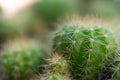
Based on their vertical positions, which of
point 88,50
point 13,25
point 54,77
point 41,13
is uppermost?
point 41,13

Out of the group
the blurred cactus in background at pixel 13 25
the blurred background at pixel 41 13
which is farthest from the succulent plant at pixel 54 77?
the blurred cactus in background at pixel 13 25

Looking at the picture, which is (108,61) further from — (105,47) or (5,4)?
(5,4)

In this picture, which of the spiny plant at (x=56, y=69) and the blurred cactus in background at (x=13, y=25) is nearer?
the spiny plant at (x=56, y=69)

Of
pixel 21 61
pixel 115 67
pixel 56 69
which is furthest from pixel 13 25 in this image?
pixel 115 67

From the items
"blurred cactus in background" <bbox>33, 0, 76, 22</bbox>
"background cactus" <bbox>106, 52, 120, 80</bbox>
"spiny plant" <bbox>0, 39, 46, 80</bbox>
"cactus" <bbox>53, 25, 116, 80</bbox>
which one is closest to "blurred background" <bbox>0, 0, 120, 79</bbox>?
"blurred cactus in background" <bbox>33, 0, 76, 22</bbox>

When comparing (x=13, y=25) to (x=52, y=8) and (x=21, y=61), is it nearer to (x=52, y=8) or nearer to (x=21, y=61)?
(x=52, y=8)

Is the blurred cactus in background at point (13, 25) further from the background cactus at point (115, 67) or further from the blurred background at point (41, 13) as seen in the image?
the background cactus at point (115, 67)
